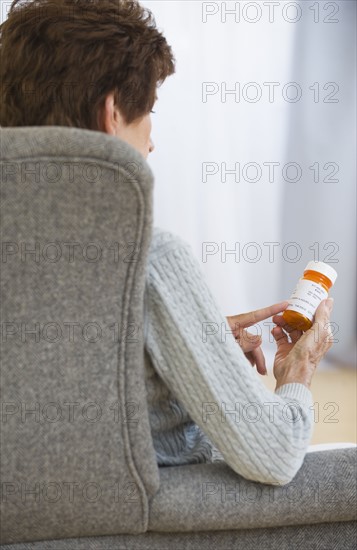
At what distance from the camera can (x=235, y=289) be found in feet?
10.7

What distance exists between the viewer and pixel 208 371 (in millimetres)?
918

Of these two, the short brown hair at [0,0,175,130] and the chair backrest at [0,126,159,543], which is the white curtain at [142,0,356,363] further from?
the chair backrest at [0,126,159,543]

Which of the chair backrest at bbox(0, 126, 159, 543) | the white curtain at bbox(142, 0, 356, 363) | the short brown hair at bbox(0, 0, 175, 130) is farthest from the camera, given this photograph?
the white curtain at bbox(142, 0, 356, 363)

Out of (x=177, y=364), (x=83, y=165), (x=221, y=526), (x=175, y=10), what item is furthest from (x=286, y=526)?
(x=175, y=10)

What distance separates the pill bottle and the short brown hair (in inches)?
14.0

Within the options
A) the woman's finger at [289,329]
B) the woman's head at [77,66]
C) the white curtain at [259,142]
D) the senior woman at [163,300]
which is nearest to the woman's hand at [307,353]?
the senior woman at [163,300]

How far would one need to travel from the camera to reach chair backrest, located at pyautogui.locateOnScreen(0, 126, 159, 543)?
81 cm

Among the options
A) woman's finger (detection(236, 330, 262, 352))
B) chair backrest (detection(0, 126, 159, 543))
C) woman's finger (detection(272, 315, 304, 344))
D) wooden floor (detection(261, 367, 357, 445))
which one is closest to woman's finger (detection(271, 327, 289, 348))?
woman's finger (detection(272, 315, 304, 344))

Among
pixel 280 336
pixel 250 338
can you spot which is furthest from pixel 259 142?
pixel 280 336

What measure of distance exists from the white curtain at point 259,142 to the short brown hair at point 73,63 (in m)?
2.02

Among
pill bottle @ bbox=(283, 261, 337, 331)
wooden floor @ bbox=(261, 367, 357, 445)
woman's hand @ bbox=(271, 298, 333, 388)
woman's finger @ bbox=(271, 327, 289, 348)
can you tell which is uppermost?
pill bottle @ bbox=(283, 261, 337, 331)

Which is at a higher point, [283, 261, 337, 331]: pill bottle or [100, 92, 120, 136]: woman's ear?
[100, 92, 120, 136]: woman's ear

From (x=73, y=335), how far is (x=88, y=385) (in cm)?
6

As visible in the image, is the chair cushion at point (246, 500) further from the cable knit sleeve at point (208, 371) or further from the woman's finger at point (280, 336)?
the woman's finger at point (280, 336)
